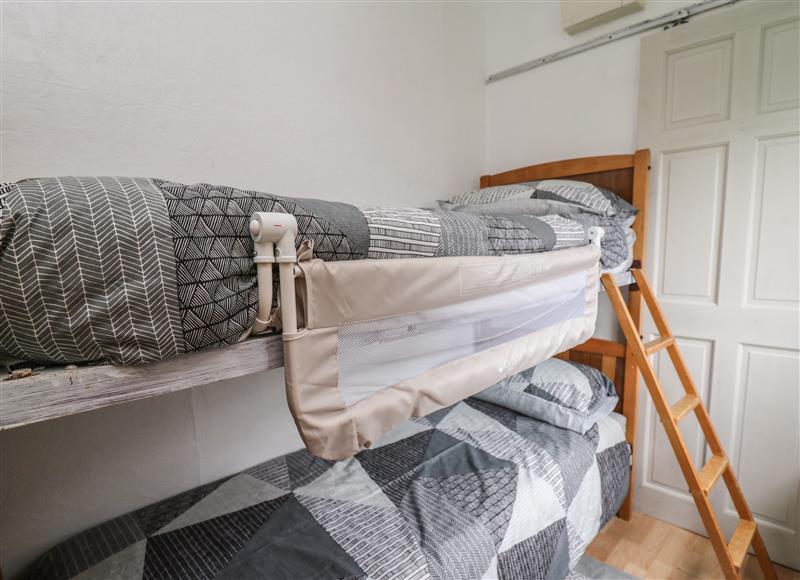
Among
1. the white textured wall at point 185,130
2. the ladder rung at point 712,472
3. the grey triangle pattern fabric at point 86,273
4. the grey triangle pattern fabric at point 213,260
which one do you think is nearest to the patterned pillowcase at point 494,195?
the white textured wall at point 185,130

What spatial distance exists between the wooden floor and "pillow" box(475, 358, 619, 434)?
0.60 m

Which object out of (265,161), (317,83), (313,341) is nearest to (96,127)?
(265,161)

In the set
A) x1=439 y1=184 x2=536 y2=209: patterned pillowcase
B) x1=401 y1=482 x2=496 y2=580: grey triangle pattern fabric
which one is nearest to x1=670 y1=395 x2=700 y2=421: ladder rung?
x1=401 y1=482 x2=496 y2=580: grey triangle pattern fabric

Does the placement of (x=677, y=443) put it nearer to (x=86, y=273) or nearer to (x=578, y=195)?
(x=578, y=195)

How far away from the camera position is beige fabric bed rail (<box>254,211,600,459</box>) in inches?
27.7

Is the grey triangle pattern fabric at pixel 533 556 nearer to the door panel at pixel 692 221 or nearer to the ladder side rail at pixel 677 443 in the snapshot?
the ladder side rail at pixel 677 443

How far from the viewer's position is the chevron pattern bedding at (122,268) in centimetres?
50

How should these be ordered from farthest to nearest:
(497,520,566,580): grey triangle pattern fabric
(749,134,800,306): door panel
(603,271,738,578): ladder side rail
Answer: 1. (749,134,800,306): door panel
2. (603,271,738,578): ladder side rail
3. (497,520,566,580): grey triangle pattern fabric

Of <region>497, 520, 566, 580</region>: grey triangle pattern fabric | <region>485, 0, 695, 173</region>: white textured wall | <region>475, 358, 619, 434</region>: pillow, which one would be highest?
<region>485, 0, 695, 173</region>: white textured wall

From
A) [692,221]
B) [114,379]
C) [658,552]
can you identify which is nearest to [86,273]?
[114,379]

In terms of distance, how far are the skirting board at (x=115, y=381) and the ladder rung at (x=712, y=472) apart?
160cm

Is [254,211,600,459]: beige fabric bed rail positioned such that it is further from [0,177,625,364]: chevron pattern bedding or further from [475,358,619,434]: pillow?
[475,358,619,434]: pillow

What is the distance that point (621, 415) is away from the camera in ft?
6.53

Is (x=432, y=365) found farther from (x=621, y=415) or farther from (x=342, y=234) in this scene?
(x=621, y=415)
